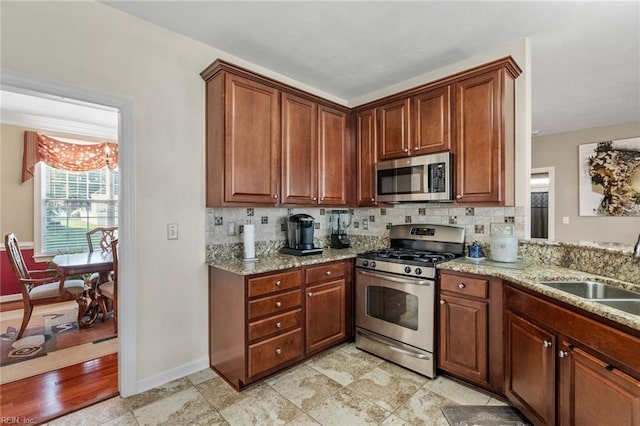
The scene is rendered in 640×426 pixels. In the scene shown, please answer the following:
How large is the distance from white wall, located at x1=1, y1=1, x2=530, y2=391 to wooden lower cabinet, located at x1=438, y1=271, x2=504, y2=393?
0.88 metres

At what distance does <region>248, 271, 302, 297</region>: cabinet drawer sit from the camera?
2.19 meters

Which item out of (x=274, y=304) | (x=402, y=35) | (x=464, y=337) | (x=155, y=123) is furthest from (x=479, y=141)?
(x=155, y=123)

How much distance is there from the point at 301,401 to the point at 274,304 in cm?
68

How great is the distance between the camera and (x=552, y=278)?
1894 mm

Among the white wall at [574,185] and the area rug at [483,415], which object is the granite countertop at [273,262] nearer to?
the area rug at [483,415]

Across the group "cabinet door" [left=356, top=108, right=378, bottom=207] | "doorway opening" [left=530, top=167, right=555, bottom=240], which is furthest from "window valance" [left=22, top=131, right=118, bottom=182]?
"doorway opening" [left=530, top=167, right=555, bottom=240]

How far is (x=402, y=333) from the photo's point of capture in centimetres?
251

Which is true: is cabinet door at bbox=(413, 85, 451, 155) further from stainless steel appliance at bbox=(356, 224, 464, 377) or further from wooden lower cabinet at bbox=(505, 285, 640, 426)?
wooden lower cabinet at bbox=(505, 285, 640, 426)

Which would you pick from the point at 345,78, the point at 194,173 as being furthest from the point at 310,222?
the point at 345,78

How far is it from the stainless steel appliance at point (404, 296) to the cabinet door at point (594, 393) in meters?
0.90

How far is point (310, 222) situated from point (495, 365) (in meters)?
1.81

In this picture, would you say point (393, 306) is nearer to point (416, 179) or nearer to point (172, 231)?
point (416, 179)

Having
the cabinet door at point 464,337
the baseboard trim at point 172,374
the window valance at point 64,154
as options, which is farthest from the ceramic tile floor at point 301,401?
the window valance at point 64,154

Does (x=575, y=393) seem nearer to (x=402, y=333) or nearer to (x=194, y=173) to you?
(x=402, y=333)
